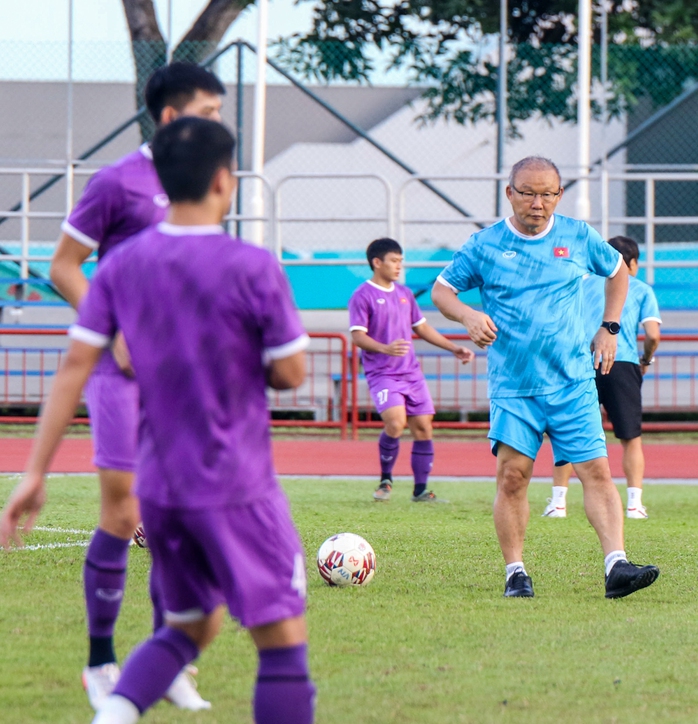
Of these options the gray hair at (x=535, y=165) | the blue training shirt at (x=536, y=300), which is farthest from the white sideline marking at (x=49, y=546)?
the gray hair at (x=535, y=165)

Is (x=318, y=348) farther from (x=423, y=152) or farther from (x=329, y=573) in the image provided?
(x=329, y=573)

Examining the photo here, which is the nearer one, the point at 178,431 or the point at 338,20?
the point at 178,431

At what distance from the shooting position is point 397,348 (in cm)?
989

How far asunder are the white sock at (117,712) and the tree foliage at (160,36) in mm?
14899

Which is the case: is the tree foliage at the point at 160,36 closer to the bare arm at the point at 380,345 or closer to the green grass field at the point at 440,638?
the bare arm at the point at 380,345

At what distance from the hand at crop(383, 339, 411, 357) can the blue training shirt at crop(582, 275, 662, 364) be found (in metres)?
1.45

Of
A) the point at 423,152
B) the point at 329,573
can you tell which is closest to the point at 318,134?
the point at 423,152

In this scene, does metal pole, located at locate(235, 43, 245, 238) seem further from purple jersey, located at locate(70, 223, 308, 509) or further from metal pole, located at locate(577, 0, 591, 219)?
purple jersey, located at locate(70, 223, 308, 509)

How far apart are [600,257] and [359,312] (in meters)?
4.38

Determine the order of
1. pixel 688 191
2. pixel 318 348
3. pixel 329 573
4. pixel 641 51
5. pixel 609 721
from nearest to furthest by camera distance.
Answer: pixel 609 721 < pixel 329 573 < pixel 318 348 < pixel 641 51 < pixel 688 191

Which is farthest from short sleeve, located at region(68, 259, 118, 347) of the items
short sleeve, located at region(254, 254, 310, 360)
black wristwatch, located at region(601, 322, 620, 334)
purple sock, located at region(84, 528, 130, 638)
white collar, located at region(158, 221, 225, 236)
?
black wristwatch, located at region(601, 322, 620, 334)

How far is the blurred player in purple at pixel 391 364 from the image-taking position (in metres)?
10.2

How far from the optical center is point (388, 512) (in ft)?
30.0

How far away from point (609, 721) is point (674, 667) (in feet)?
2.63
